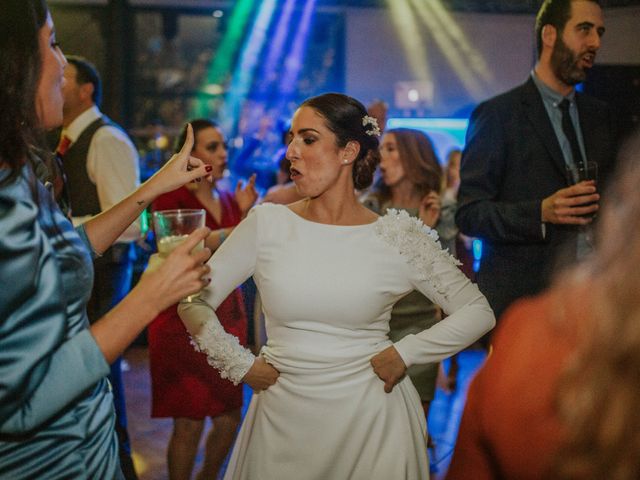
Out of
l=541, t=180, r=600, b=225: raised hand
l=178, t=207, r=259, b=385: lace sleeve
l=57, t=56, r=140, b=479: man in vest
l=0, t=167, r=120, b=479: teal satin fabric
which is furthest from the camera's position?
l=57, t=56, r=140, b=479: man in vest

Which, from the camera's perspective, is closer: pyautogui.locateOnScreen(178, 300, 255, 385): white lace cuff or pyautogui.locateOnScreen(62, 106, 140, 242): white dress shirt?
pyautogui.locateOnScreen(178, 300, 255, 385): white lace cuff

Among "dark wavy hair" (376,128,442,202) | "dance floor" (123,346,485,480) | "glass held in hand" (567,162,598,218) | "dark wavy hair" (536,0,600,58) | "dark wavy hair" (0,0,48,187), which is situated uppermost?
"dark wavy hair" (536,0,600,58)

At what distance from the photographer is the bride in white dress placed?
198 cm

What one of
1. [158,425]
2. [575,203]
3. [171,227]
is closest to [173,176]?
[171,227]

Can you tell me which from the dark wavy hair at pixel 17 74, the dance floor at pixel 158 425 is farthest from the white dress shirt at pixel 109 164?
the dark wavy hair at pixel 17 74

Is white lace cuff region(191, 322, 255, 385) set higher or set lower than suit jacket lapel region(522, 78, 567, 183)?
lower

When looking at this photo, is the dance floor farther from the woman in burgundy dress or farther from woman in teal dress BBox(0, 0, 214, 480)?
woman in teal dress BBox(0, 0, 214, 480)

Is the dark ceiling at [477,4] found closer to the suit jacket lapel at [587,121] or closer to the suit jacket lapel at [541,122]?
the suit jacket lapel at [587,121]

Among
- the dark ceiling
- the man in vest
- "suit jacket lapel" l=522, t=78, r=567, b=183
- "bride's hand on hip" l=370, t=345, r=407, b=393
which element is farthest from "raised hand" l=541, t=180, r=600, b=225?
the dark ceiling

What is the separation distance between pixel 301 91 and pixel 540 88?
5919 mm

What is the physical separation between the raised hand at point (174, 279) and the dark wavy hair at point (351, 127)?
1.05 metres

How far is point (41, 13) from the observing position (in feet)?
4.41

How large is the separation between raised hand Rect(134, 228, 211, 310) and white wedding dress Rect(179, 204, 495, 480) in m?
0.72

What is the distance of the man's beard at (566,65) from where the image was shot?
2.61 metres
